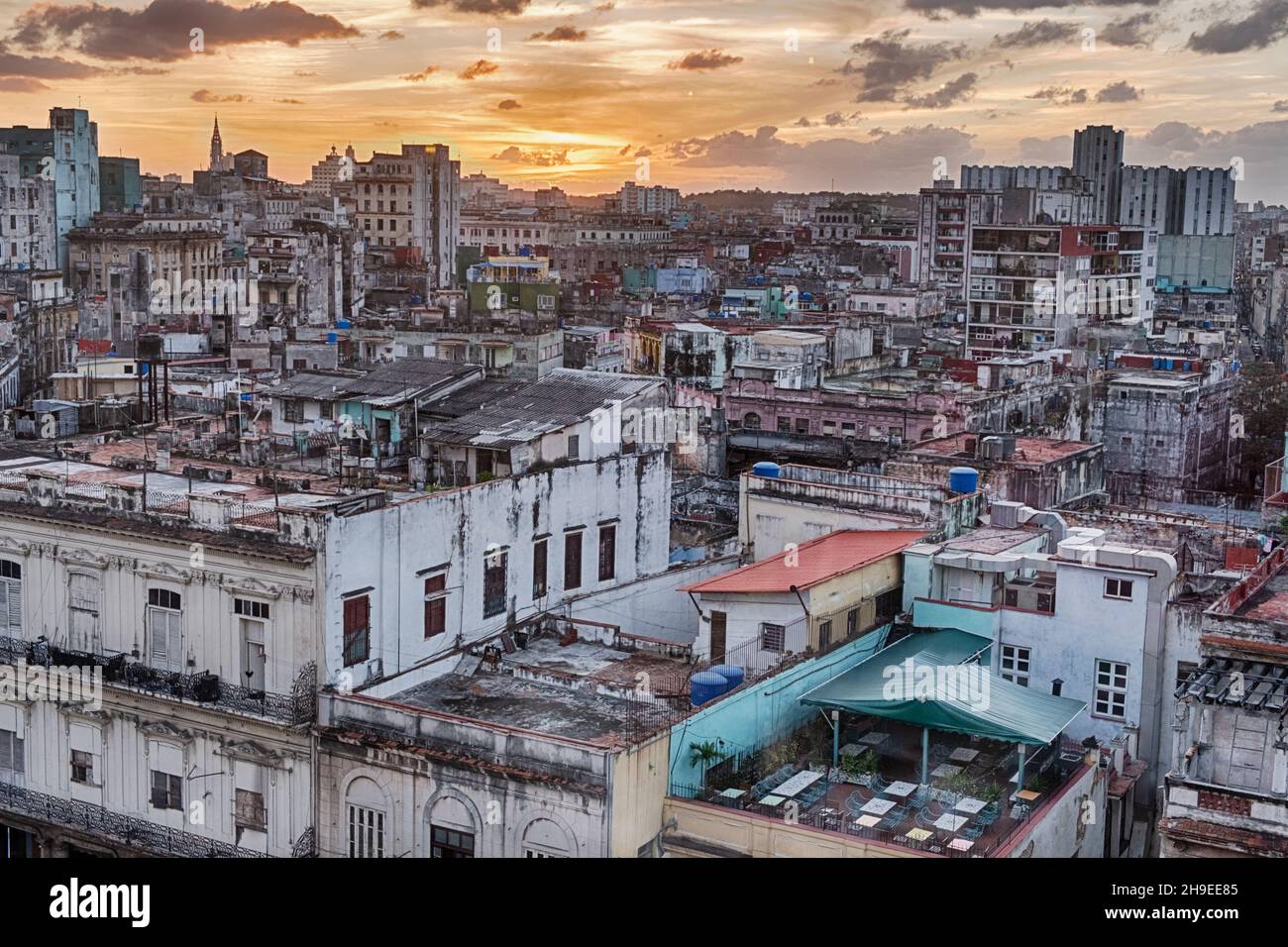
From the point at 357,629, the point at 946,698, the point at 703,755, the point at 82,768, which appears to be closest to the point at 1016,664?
the point at 946,698

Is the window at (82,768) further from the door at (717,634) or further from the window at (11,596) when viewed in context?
the door at (717,634)

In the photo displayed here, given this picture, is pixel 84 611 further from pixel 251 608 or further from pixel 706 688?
pixel 706 688

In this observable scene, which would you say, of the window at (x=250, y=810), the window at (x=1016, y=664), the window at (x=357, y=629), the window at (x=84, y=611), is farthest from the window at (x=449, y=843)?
the window at (x=1016, y=664)

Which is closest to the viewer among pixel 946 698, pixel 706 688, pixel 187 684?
pixel 946 698

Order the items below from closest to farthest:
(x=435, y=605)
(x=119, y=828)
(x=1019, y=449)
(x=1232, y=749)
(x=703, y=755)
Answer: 1. (x=1232, y=749)
2. (x=703, y=755)
3. (x=119, y=828)
4. (x=435, y=605)
5. (x=1019, y=449)

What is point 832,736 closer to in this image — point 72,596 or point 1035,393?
point 72,596

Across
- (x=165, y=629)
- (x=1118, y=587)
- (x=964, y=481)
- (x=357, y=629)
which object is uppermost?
(x=964, y=481)
